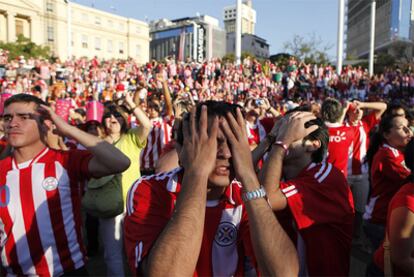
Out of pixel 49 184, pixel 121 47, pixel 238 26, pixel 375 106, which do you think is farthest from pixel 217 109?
pixel 121 47

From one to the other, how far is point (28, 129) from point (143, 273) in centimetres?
139

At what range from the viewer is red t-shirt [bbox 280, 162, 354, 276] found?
2.02 meters

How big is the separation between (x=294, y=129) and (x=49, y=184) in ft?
5.10

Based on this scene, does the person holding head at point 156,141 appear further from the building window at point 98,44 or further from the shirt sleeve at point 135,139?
the building window at point 98,44

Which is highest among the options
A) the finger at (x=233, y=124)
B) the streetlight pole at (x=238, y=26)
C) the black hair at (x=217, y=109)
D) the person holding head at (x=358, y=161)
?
the streetlight pole at (x=238, y=26)

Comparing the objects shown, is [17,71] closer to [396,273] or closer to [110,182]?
[110,182]

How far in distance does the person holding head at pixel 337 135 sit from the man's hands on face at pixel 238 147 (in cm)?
331

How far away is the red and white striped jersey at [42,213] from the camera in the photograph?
2.37 metres

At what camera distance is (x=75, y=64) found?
2602 cm

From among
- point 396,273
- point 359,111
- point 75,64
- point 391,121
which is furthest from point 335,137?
point 75,64

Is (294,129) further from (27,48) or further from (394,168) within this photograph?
(27,48)

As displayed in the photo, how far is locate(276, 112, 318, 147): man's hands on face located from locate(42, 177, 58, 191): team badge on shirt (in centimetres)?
143

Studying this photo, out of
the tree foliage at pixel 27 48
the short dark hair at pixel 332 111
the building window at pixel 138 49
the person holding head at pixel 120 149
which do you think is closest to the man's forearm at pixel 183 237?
the person holding head at pixel 120 149

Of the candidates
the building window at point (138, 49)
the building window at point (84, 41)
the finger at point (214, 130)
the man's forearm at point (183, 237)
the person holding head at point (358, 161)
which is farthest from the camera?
the building window at point (138, 49)
